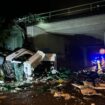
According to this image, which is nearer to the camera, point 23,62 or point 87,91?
point 87,91

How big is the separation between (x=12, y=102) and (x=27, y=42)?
8151 millimetres

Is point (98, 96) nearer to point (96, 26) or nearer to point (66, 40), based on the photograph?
point (96, 26)

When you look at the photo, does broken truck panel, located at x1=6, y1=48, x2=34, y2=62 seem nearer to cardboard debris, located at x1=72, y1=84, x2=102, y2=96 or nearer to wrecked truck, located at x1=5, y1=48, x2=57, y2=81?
wrecked truck, located at x1=5, y1=48, x2=57, y2=81

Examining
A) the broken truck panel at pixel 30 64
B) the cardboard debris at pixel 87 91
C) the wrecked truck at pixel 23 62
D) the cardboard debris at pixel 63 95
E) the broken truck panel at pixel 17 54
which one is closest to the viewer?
the cardboard debris at pixel 63 95

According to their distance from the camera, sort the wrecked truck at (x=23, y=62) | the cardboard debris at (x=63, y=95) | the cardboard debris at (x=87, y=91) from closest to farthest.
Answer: the cardboard debris at (x=63, y=95), the cardboard debris at (x=87, y=91), the wrecked truck at (x=23, y=62)

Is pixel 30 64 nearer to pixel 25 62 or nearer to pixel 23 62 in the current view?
pixel 25 62

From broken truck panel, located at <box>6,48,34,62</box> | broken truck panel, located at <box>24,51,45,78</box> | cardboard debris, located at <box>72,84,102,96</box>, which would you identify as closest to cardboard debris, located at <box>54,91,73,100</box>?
cardboard debris, located at <box>72,84,102,96</box>

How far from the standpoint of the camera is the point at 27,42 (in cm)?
1669

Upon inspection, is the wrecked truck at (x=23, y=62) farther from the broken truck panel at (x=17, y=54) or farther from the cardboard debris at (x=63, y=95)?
the cardboard debris at (x=63, y=95)

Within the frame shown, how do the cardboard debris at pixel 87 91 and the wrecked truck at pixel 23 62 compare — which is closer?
the cardboard debris at pixel 87 91

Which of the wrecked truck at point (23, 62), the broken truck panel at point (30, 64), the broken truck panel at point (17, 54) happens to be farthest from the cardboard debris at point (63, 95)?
the broken truck panel at point (17, 54)

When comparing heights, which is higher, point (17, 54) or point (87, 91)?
point (17, 54)

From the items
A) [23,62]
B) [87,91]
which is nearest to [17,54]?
[23,62]

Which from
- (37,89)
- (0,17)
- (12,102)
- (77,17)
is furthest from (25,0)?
(12,102)
